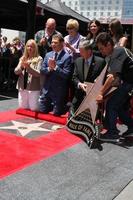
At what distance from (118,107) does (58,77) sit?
144 centimetres

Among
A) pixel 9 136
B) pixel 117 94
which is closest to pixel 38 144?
pixel 9 136

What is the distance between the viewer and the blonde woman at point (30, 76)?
7.39 metres

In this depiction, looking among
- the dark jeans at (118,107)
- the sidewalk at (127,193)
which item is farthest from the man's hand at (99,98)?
the sidewalk at (127,193)

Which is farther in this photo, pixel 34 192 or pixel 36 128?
pixel 36 128

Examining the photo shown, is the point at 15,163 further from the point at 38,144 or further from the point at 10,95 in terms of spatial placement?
the point at 10,95

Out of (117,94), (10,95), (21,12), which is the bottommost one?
(10,95)

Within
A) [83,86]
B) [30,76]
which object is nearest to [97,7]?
[30,76]

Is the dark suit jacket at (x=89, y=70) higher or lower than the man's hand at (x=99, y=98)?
higher

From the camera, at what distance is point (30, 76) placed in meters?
7.50

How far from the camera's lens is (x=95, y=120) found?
5996 mm

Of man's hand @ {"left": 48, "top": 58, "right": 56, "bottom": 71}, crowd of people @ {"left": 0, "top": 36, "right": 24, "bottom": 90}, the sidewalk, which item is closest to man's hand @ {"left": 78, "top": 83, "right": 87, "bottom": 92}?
man's hand @ {"left": 48, "top": 58, "right": 56, "bottom": 71}

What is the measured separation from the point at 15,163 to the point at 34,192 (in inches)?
35.1

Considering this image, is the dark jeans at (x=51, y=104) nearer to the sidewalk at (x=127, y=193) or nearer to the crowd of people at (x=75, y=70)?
the crowd of people at (x=75, y=70)

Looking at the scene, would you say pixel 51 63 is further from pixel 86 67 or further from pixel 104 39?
pixel 104 39
